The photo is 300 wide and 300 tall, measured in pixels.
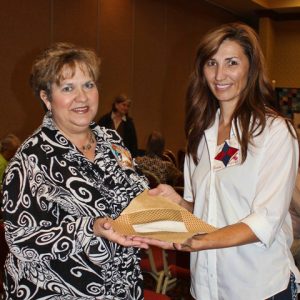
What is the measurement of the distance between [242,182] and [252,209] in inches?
4.5

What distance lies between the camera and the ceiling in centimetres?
1322

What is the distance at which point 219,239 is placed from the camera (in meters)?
1.91

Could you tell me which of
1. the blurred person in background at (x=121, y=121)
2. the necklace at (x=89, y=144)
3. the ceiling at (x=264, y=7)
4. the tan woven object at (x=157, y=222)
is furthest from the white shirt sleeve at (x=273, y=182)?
the ceiling at (x=264, y=7)

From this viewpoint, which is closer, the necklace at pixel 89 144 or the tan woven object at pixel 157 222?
the tan woven object at pixel 157 222

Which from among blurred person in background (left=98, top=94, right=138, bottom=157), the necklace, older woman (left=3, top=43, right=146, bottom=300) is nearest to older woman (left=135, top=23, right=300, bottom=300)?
older woman (left=3, top=43, right=146, bottom=300)

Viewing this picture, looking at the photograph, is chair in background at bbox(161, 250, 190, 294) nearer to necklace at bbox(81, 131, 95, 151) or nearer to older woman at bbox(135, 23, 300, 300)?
older woman at bbox(135, 23, 300, 300)

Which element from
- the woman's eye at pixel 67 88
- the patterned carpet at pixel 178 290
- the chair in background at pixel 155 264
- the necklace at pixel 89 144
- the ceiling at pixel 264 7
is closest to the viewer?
the woman's eye at pixel 67 88

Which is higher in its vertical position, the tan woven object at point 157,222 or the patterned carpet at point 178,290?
the tan woven object at point 157,222

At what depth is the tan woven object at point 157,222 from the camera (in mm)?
1785

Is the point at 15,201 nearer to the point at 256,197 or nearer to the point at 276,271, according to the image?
the point at 256,197

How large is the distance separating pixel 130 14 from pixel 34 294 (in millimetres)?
9269

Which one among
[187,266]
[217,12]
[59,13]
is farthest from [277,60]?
[187,266]

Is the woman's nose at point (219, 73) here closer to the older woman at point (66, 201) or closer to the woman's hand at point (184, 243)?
the older woman at point (66, 201)

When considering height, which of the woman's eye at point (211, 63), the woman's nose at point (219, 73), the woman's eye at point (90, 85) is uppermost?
the woman's eye at point (211, 63)
